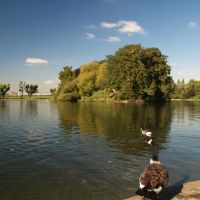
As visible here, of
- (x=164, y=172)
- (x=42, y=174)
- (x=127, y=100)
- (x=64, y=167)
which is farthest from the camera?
(x=127, y=100)

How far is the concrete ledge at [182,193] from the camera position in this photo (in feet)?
39.9

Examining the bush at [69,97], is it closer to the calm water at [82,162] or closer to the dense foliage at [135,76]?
the dense foliage at [135,76]

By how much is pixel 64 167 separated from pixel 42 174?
195cm

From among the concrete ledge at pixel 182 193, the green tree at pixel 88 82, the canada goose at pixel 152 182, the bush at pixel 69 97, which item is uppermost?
the green tree at pixel 88 82

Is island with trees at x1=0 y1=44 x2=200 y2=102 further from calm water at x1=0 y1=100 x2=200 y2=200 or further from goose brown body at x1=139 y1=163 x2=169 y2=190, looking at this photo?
goose brown body at x1=139 y1=163 x2=169 y2=190

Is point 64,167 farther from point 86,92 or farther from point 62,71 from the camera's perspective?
point 62,71

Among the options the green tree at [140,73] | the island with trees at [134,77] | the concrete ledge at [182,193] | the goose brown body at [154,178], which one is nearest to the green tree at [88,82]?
the island with trees at [134,77]

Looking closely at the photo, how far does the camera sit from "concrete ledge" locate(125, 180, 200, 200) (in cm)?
1215

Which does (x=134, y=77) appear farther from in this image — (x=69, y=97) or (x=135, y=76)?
(x=69, y=97)

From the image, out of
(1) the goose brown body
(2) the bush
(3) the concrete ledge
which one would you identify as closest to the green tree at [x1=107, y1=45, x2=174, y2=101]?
(2) the bush

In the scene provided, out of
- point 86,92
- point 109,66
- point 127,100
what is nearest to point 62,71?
→ point 86,92

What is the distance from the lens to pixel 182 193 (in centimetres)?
1270

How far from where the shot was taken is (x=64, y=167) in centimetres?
1842

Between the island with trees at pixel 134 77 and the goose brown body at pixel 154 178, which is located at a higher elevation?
the island with trees at pixel 134 77
